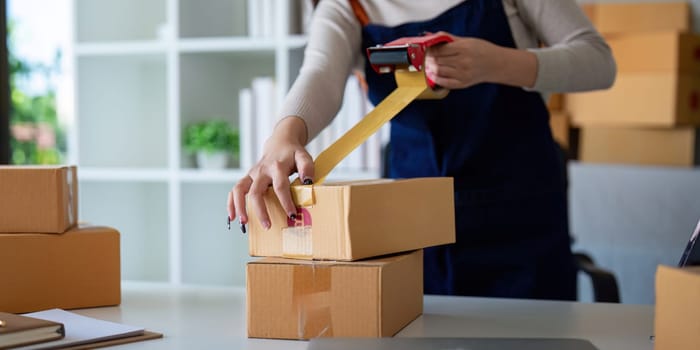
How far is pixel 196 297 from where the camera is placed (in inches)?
53.1

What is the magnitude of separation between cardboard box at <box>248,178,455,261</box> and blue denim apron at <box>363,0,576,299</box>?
397mm

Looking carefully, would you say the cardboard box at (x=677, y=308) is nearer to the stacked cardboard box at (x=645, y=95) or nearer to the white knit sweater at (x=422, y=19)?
the white knit sweater at (x=422, y=19)

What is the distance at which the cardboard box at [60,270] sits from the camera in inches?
47.9

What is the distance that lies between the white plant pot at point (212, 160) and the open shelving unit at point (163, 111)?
62mm

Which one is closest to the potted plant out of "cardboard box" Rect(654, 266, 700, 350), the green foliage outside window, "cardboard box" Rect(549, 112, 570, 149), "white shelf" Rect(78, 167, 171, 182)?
"white shelf" Rect(78, 167, 171, 182)

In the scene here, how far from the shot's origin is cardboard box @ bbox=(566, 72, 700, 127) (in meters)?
2.59

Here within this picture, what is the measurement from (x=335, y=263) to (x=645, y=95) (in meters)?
1.88

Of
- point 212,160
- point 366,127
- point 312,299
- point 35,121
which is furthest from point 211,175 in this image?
point 312,299

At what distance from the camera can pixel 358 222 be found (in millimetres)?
1045

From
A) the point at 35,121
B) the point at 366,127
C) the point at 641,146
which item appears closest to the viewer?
the point at 366,127

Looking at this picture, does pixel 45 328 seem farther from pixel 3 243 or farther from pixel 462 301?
pixel 462 301

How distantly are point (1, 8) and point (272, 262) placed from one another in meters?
2.01

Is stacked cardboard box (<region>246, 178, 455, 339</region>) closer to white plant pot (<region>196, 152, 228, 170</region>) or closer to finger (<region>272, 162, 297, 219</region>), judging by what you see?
finger (<region>272, 162, 297, 219</region>)

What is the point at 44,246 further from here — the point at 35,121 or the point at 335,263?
the point at 35,121
